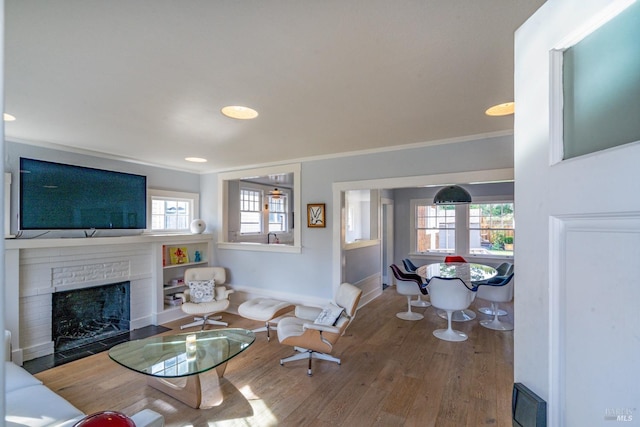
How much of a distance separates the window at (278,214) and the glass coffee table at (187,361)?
4.60m

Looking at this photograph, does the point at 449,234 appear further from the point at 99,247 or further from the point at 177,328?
the point at 99,247

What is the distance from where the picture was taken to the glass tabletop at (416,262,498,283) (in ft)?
14.6

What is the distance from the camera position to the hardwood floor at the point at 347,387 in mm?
2266

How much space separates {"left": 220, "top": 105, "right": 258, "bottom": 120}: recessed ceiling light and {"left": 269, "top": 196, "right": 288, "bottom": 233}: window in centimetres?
475

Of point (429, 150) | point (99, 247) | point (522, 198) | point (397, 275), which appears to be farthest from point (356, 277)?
point (522, 198)

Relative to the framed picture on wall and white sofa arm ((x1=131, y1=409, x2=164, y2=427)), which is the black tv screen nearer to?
the framed picture on wall

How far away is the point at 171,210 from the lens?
5.00m

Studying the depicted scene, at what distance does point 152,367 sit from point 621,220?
2.85 m

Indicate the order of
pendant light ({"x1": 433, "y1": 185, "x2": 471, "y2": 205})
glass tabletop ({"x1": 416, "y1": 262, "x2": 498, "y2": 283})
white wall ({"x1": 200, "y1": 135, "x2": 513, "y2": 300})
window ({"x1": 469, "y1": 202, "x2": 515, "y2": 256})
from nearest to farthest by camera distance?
1. white wall ({"x1": 200, "y1": 135, "x2": 513, "y2": 300})
2. glass tabletop ({"x1": 416, "y1": 262, "x2": 498, "y2": 283})
3. pendant light ({"x1": 433, "y1": 185, "x2": 471, "y2": 205})
4. window ({"x1": 469, "y1": 202, "x2": 515, "y2": 256})

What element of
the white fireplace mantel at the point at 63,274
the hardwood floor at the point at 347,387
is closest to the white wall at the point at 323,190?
the hardwood floor at the point at 347,387

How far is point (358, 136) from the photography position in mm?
3264

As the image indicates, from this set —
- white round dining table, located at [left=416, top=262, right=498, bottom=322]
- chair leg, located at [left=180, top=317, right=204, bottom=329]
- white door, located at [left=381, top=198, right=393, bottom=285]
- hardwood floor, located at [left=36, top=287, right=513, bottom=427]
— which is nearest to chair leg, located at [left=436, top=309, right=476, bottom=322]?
white round dining table, located at [left=416, top=262, right=498, bottom=322]

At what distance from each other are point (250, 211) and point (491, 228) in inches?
210

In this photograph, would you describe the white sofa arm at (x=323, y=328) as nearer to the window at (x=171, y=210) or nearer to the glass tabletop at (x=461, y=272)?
the glass tabletop at (x=461, y=272)
